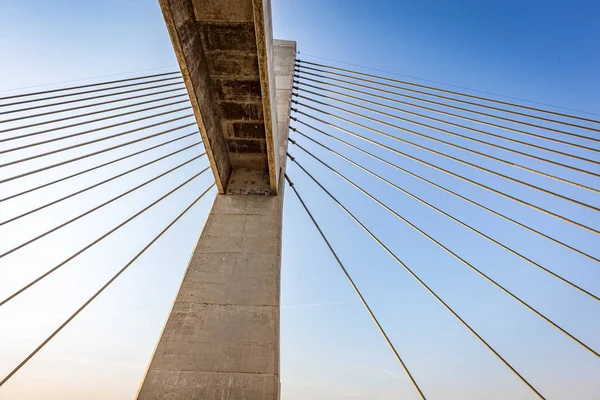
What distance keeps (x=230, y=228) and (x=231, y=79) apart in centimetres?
257

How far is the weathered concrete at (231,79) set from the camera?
442cm

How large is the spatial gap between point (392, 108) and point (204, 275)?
4.80 meters

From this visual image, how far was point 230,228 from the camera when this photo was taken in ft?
19.4

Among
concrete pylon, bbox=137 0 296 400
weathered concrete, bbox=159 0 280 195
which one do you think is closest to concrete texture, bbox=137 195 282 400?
concrete pylon, bbox=137 0 296 400

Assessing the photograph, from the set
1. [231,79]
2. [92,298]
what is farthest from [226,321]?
[231,79]

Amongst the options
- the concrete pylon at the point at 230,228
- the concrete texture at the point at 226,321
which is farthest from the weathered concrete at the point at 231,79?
the concrete texture at the point at 226,321

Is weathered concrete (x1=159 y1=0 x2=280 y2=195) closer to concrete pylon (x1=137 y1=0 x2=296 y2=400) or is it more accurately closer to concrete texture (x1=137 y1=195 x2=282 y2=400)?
concrete pylon (x1=137 y1=0 x2=296 y2=400)

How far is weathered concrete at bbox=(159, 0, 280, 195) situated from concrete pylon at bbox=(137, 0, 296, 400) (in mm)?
15

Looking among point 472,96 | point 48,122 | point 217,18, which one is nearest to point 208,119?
point 217,18

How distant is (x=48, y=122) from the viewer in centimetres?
522

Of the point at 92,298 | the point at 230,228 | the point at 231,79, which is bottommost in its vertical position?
the point at 92,298

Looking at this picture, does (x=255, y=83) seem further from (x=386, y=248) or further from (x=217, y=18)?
(x=386, y=248)

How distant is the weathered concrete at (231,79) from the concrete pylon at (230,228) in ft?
0.05

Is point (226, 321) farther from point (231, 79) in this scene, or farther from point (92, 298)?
point (231, 79)
